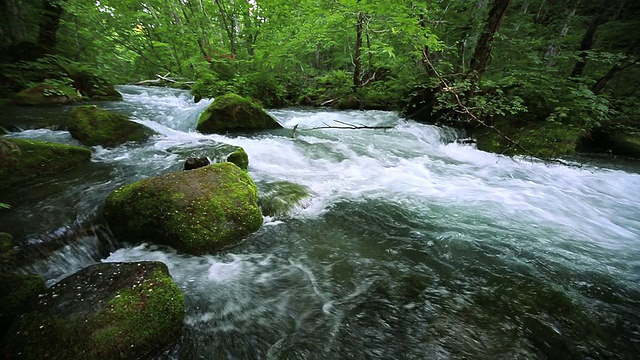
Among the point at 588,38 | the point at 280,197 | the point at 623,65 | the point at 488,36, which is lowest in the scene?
the point at 280,197

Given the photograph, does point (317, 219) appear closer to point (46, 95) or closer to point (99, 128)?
point (99, 128)

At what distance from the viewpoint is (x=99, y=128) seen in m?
5.79

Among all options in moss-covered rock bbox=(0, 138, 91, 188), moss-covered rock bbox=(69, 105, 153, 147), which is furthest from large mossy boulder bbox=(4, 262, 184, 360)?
moss-covered rock bbox=(69, 105, 153, 147)

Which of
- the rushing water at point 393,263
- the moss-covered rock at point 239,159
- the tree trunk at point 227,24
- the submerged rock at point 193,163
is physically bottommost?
the rushing water at point 393,263

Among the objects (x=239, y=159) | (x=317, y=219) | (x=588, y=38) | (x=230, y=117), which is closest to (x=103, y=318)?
(x=317, y=219)

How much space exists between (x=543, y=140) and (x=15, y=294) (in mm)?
10288

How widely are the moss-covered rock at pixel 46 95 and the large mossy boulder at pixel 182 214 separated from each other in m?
7.27

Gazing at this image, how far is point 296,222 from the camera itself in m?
3.94

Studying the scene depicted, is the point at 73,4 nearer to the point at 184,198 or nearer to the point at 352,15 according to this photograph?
the point at 352,15

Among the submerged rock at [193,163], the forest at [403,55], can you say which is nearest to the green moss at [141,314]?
the submerged rock at [193,163]

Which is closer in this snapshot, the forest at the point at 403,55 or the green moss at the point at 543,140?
the forest at the point at 403,55

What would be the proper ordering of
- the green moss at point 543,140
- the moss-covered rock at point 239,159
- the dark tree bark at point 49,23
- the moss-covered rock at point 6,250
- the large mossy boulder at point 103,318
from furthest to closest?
the dark tree bark at point 49,23, the green moss at point 543,140, the moss-covered rock at point 239,159, the moss-covered rock at point 6,250, the large mossy boulder at point 103,318

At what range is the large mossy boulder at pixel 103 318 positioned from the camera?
174 centimetres

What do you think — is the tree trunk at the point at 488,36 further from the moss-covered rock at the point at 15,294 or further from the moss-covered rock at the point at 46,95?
the moss-covered rock at the point at 46,95
